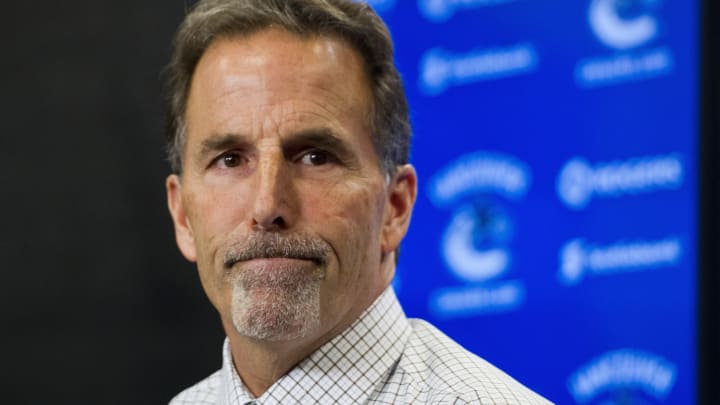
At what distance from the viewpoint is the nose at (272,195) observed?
2193mm

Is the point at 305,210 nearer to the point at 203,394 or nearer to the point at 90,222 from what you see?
the point at 203,394

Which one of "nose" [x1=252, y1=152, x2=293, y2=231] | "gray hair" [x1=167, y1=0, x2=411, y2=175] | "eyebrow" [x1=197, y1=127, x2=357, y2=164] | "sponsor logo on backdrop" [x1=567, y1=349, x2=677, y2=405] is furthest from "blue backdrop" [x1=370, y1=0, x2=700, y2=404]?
"nose" [x1=252, y1=152, x2=293, y2=231]

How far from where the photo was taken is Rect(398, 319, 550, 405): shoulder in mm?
Answer: 2152

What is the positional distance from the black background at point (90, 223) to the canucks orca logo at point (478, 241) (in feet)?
2.47

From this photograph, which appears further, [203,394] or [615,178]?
[615,178]

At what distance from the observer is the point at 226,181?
229cm

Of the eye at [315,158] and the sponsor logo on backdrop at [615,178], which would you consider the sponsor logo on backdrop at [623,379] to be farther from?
the eye at [315,158]

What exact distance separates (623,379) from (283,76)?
70.1 inches

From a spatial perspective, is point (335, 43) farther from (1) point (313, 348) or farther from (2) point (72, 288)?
(2) point (72, 288)

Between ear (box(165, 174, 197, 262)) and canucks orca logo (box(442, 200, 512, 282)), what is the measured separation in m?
1.50

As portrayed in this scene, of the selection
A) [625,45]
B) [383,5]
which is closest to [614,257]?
[625,45]

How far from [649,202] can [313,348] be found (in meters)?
1.67

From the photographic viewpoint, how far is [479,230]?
3973 millimetres

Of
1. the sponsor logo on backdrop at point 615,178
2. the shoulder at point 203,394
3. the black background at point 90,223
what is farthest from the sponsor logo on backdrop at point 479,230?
the shoulder at point 203,394
